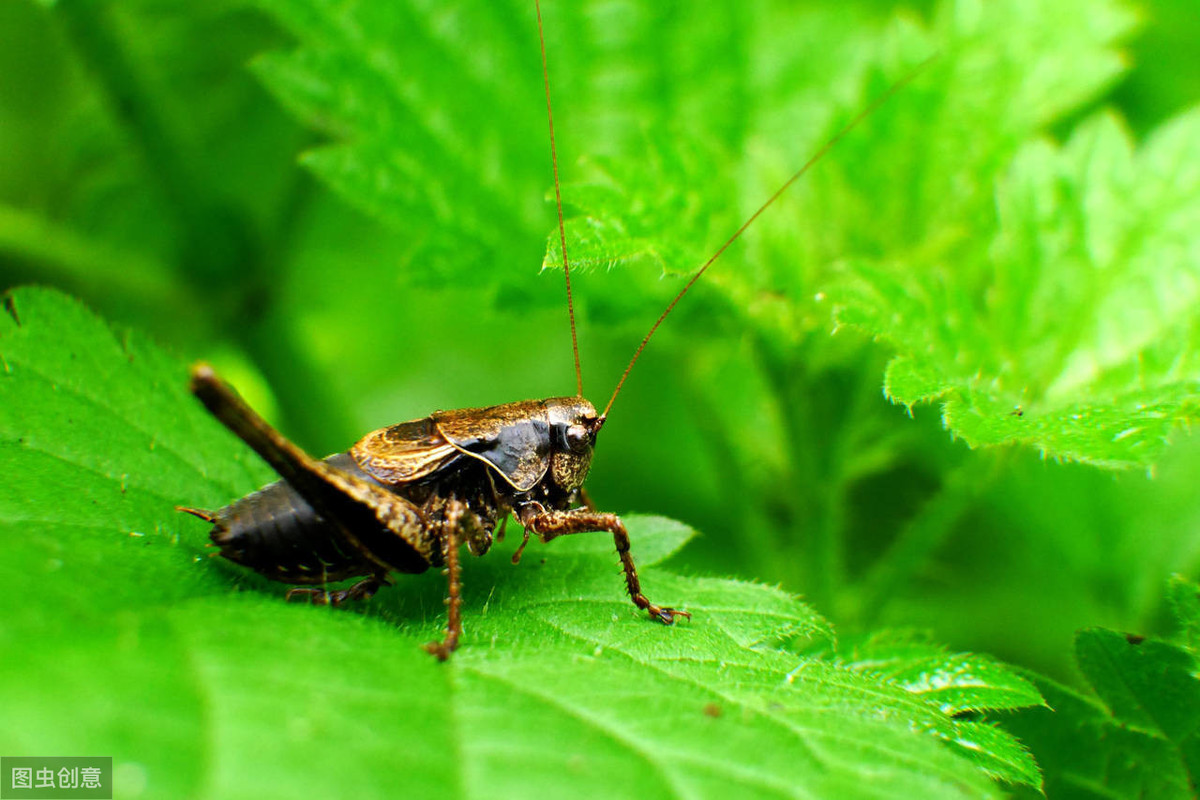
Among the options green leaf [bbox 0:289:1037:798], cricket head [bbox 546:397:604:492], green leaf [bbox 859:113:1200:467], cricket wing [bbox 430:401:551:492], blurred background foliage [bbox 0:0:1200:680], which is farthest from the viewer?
blurred background foliage [bbox 0:0:1200:680]

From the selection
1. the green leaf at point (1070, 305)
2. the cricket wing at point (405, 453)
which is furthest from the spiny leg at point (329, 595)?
the green leaf at point (1070, 305)

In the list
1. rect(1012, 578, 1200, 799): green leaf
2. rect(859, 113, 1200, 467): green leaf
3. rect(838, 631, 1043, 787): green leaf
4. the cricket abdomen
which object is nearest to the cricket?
the cricket abdomen

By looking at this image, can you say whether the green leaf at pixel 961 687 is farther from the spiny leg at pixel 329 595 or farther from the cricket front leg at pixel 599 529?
the spiny leg at pixel 329 595

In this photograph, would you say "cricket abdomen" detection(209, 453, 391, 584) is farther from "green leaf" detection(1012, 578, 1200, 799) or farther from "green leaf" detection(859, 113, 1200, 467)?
"green leaf" detection(1012, 578, 1200, 799)

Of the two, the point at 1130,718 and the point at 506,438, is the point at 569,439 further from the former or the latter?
the point at 1130,718

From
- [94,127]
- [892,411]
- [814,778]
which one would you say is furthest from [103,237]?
[814,778]

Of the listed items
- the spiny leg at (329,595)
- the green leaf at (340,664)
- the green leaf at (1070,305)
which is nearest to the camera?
the green leaf at (340,664)
